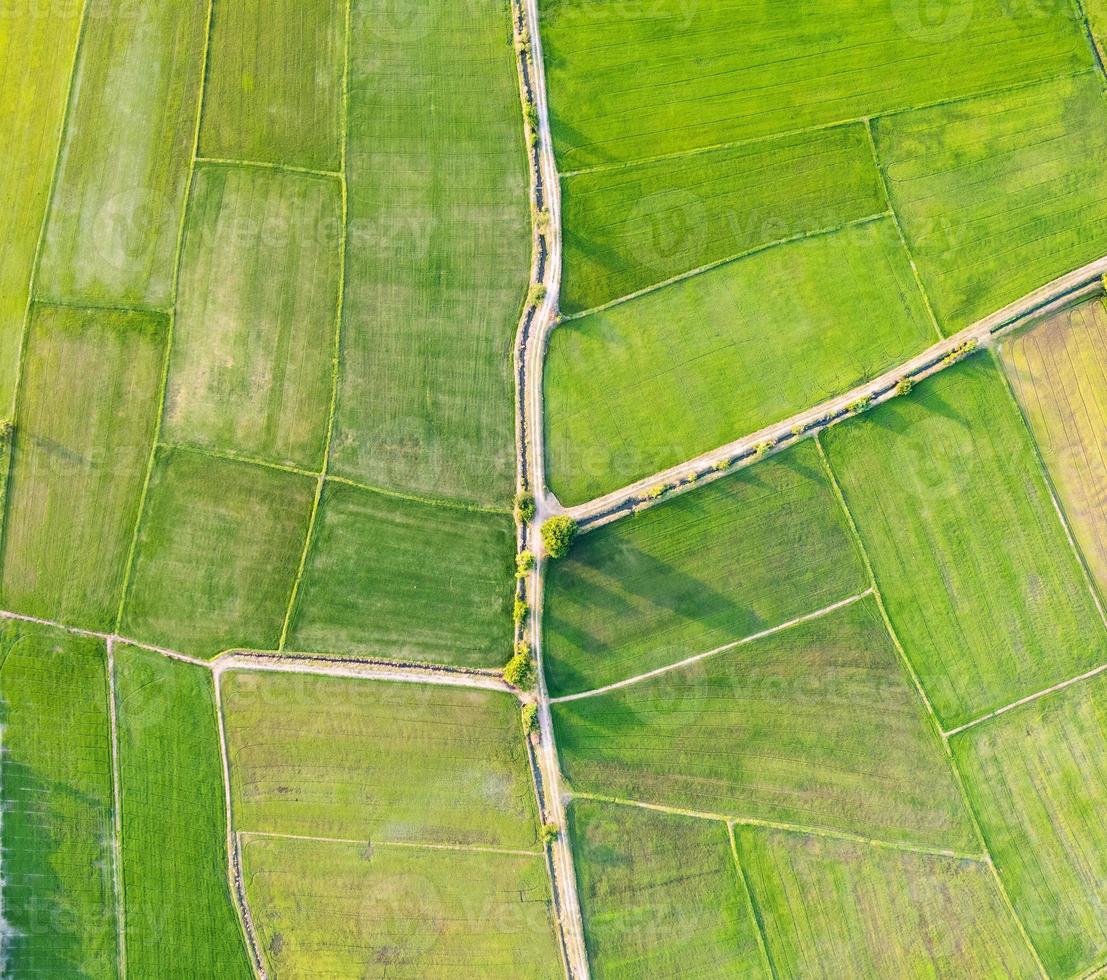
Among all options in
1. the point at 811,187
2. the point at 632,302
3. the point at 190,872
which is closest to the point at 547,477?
the point at 632,302

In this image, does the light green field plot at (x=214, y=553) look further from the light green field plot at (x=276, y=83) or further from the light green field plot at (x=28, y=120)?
the light green field plot at (x=276, y=83)

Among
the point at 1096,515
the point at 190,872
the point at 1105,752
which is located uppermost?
the point at 1096,515

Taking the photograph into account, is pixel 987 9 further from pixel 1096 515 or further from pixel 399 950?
pixel 399 950

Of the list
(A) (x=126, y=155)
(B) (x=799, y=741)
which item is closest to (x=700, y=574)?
(B) (x=799, y=741)

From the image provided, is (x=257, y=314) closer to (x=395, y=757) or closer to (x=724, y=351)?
(x=395, y=757)

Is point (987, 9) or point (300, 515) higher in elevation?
point (987, 9)

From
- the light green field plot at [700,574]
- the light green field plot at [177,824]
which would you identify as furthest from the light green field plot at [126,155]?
the light green field plot at [700,574]
